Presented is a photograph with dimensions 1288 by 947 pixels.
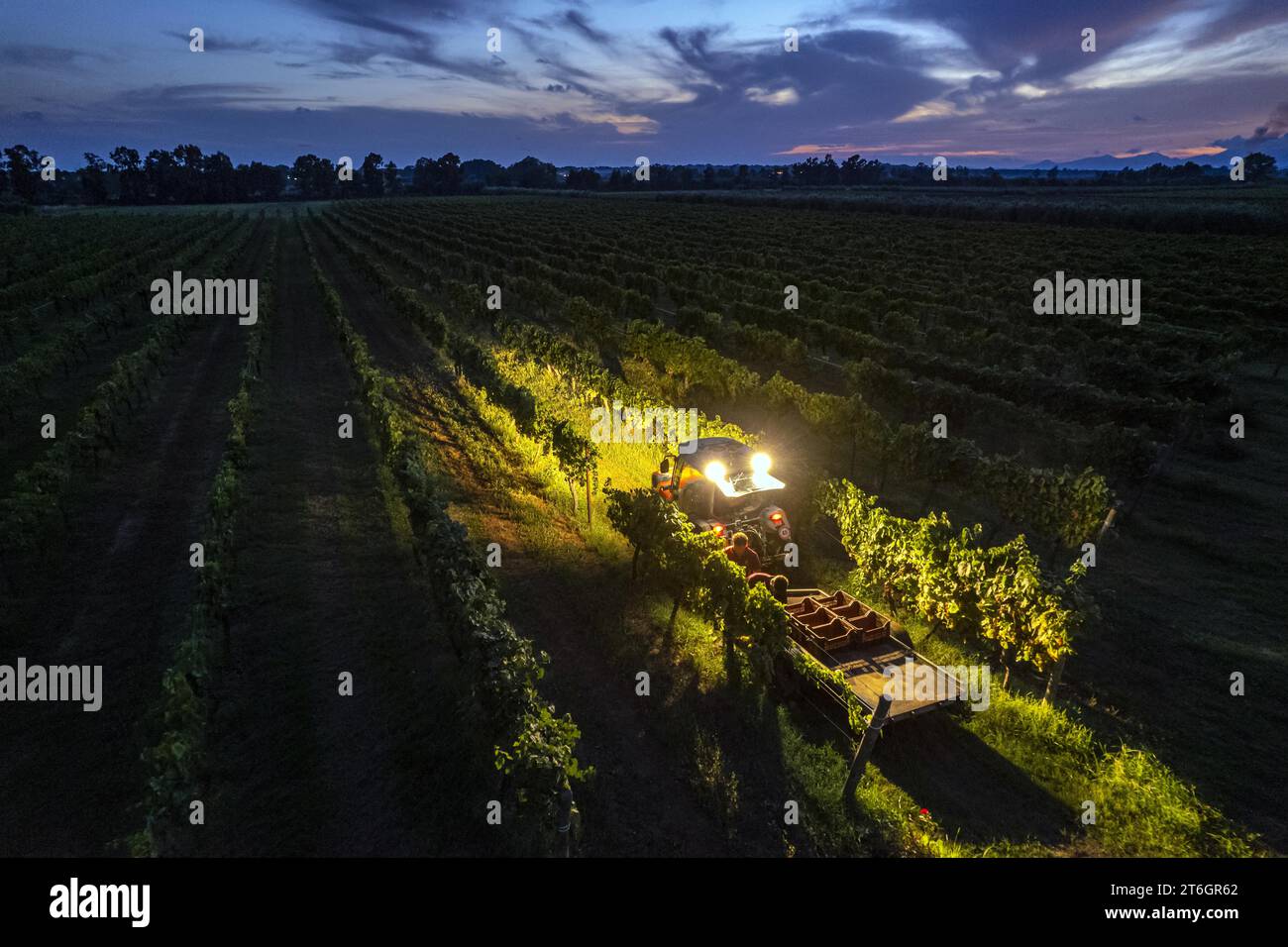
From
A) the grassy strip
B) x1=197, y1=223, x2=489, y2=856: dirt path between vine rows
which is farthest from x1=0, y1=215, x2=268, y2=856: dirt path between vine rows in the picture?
x1=197, y1=223, x2=489, y2=856: dirt path between vine rows

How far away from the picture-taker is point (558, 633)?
11500 millimetres

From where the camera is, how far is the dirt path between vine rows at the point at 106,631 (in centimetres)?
792

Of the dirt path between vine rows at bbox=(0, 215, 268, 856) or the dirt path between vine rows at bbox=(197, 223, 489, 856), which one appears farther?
the dirt path between vine rows at bbox=(0, 215, 268, 856)

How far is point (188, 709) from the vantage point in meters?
8.02

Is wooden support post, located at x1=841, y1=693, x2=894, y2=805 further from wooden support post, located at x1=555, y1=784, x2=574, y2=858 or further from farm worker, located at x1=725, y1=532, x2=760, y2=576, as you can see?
farm worker, located at x1=725, y1=532, x2=760, y2=576

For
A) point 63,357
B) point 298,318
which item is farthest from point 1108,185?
point 63,357

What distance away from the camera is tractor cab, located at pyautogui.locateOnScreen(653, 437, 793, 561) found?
41.2ft

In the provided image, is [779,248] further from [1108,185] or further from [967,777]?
[1108,185]

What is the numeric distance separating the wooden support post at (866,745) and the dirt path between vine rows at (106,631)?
29.6ft

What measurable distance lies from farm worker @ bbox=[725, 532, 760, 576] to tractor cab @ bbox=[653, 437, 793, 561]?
0.34 metres

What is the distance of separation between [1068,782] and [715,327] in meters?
26.9

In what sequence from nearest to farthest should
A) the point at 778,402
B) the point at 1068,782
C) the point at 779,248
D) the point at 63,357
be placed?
the point at 1068,782 → the point at 778,402 → the point at 63,357 → the point at 779,248

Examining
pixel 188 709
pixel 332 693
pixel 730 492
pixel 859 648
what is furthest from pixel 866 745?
pixel 188 709
